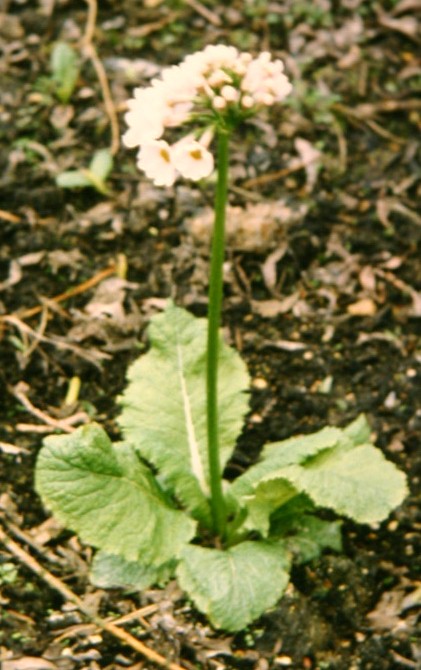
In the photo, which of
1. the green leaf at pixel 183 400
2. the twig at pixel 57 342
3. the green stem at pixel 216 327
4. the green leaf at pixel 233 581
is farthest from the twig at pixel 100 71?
the green leaf at pixel 233 581

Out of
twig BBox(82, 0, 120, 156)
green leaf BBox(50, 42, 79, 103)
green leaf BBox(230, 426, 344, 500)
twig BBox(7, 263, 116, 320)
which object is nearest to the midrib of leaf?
green leaf BBox(230, 426, 344, 500)

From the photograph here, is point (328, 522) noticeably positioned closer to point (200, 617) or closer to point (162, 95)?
point (200, 617)

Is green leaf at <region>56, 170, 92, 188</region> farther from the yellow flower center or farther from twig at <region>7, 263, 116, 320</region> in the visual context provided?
the yellow flower center

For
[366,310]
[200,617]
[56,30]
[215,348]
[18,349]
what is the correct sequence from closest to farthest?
[215,348]
[200,617]
[18,349]
[366,310]
[56,30]

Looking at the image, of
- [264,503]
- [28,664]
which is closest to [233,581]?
[264,503]

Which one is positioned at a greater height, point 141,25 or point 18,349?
point 141,25

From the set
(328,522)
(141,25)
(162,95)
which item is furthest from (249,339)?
(141,25)

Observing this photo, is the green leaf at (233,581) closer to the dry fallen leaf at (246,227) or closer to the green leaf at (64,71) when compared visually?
the dry fallen leaf at (246,227)
